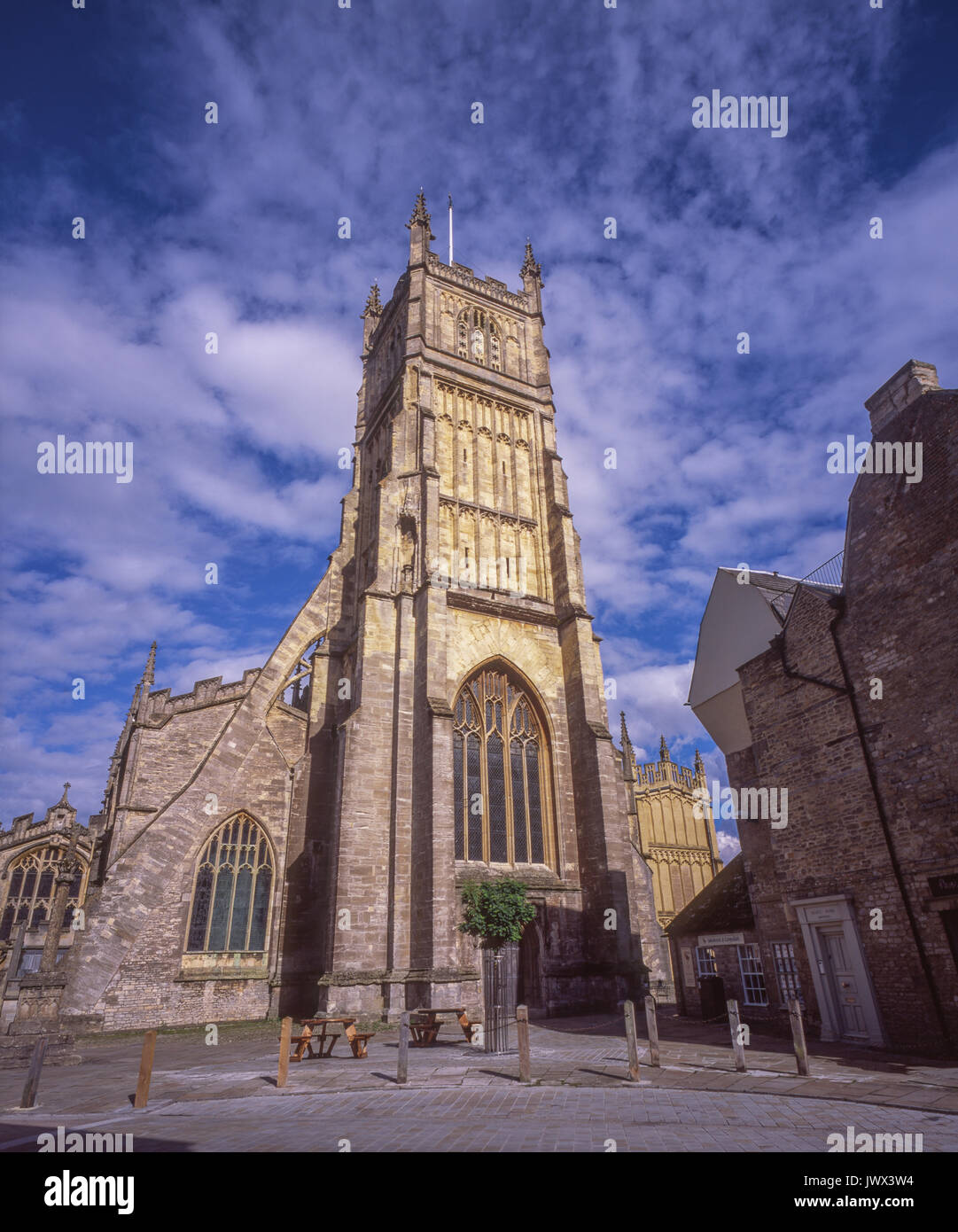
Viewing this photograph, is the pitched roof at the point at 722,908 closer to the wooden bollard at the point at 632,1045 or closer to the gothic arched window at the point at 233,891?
the wooden bollard at the point at 632,1045

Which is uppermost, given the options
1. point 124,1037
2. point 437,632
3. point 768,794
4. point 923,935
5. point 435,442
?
point 435,442

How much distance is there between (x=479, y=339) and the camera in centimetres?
3259

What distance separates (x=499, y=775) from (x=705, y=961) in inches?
323

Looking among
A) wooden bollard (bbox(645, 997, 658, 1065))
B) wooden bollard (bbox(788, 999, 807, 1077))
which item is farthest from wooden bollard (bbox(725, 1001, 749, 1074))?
wooden bollard (bbox(645, 997, 658, 1065))

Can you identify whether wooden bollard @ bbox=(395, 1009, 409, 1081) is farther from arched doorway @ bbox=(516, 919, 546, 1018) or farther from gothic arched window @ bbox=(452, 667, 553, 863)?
arched doorway @ bbox=(516, 919, 546, 1018)

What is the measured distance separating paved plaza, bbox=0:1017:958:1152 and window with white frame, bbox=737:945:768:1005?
7.72 feet

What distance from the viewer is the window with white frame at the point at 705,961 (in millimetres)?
17781

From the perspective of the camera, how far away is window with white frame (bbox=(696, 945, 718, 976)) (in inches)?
700

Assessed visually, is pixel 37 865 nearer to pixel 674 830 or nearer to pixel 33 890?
pixel 33 890
